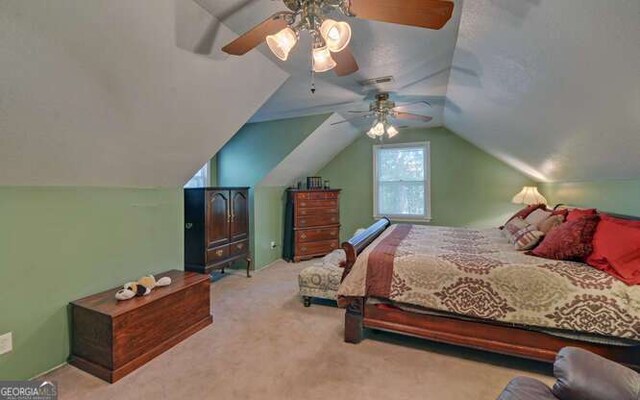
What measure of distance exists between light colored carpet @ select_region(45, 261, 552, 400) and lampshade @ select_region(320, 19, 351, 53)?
6.60 ft

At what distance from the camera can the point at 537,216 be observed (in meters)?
2.98

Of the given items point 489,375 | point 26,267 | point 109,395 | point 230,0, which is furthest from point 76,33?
point 489,375

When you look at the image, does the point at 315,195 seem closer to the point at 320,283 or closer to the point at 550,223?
the point at 320,283

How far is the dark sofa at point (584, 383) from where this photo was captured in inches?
42.5

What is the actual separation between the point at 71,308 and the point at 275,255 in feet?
10.1

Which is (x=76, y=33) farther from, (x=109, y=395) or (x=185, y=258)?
(x=185, y=258)

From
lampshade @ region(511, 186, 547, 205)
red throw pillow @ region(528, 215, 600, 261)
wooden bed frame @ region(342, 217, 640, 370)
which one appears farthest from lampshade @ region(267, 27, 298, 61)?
lampshade @ region(511, 186, 547, 205)

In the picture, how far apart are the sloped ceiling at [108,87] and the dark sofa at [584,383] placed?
2562 mm

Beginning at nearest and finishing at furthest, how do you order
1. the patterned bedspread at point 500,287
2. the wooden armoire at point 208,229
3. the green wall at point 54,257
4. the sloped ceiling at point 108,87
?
the sloped ceiling at point 108,87
the patterned bedspread at point 500,287
the green wall at point 54,257
the wooden armoire at point 208,229

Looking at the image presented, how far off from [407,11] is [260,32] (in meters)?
0.69

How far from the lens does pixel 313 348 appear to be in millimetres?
2316

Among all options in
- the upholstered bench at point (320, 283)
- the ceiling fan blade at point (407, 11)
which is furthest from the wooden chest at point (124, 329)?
the ceiling fan blade at point (407, 11)

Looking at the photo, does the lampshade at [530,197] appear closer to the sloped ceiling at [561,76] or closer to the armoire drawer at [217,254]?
the sloped ceiling at [561,76]

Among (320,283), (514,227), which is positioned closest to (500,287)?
(514,227)
